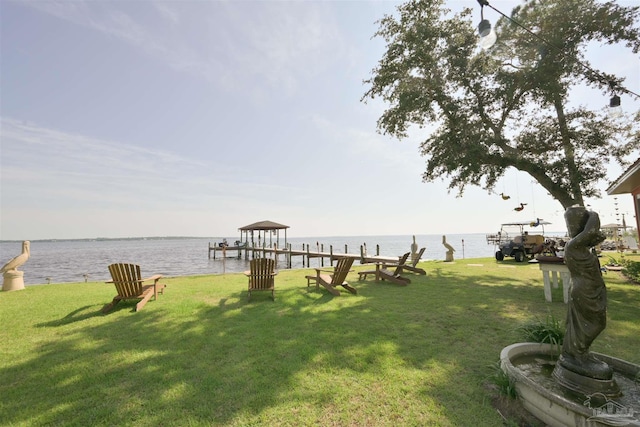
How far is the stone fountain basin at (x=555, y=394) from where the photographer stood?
2.31 m

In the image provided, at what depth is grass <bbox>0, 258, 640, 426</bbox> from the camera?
117 inches

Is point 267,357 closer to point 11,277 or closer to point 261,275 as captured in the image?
point 261,275

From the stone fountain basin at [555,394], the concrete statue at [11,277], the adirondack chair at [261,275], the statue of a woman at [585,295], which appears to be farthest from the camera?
the concrete statue at [11,277]

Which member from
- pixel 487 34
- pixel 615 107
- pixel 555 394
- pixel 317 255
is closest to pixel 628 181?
pixel 615 107

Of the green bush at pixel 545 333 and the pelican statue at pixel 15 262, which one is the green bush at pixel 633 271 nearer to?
the green bush at pixel 545 333

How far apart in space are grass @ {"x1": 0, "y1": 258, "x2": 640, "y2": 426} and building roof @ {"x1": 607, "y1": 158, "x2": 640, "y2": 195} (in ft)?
11.0

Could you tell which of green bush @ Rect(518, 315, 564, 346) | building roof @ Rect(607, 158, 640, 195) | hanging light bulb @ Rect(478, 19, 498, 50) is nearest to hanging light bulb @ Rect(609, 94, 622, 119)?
building roof @ Rect(607, 158, 640, 195)

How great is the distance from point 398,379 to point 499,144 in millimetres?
12569

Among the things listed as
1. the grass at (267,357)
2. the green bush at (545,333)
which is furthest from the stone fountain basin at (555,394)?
the grass at (267,357)

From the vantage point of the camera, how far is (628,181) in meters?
9.45

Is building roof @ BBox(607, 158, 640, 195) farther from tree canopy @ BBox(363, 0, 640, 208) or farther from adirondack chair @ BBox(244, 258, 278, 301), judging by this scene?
adirondack chair @ BBox(244, 258, 278, 301)

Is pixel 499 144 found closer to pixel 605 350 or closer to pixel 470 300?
pixel 470 300

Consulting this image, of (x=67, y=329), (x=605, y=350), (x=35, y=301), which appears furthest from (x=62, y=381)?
(x=605, y=350)

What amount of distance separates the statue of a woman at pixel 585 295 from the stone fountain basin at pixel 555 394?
279mm
